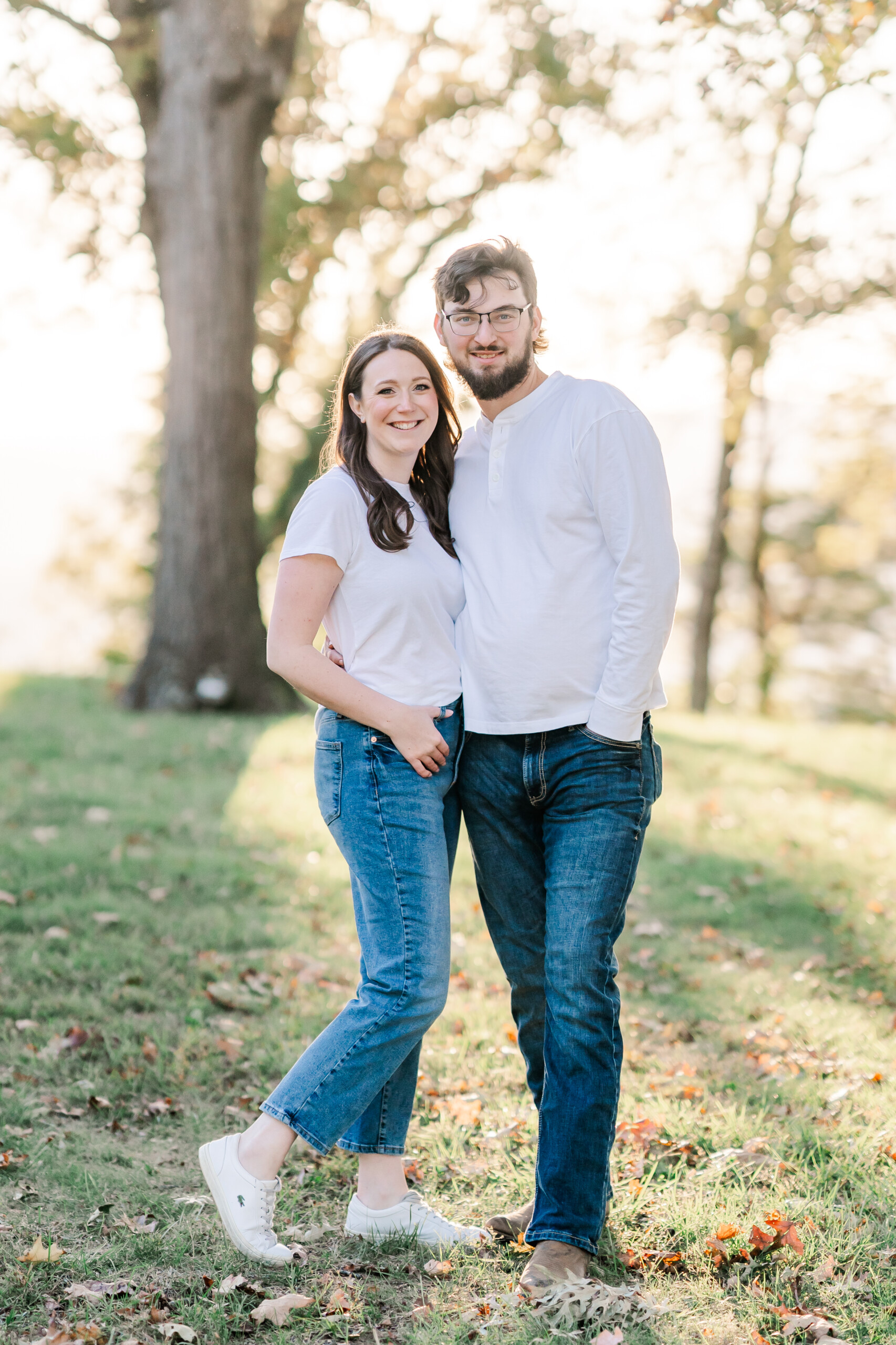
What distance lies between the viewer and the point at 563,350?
17.1 metres

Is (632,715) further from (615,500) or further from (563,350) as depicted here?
(563,350)

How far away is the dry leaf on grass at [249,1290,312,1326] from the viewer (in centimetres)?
275

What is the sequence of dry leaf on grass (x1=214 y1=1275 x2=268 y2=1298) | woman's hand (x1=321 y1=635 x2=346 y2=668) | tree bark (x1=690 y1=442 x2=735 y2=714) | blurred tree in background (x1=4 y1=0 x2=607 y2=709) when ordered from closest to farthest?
dry leaf on grass (x1=214 y1=1275 x2=268 y2=1298), woman's hand (x1=321 y1=635 x2=346 y2=668), blurred tree in background (x1=4 y1=0 x2=607 y2=709), tree bark (x1=690 y1=442 x2=735 y2=714)

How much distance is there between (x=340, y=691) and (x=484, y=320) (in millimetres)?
1059

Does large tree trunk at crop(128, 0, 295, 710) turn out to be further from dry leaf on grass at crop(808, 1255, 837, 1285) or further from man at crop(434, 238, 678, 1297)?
dry leaf on grass at crop(808, 1255, 837, 1285)

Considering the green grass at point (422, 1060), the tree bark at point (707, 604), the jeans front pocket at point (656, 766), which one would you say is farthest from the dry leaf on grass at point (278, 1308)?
the tree bark at point (707, 604)

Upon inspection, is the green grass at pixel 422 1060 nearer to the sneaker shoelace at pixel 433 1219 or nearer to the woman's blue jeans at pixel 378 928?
the sneaker shoelace at pixel 433 1219

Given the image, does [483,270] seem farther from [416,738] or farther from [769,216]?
[769,216]

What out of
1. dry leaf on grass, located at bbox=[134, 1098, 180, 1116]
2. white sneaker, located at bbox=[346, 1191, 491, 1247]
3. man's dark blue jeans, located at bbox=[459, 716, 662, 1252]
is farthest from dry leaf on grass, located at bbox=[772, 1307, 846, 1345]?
dry leaf on grass, located at bbox=[134, 1098, 180, 1116]

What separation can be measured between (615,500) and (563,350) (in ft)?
49.2

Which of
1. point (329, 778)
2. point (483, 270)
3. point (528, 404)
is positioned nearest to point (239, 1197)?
point (329, 778)

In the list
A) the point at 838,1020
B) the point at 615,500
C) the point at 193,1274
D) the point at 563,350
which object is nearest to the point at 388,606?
the point at 615,500

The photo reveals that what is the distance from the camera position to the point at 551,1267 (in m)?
2.84

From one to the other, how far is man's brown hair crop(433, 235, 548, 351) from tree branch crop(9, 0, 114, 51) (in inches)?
356
